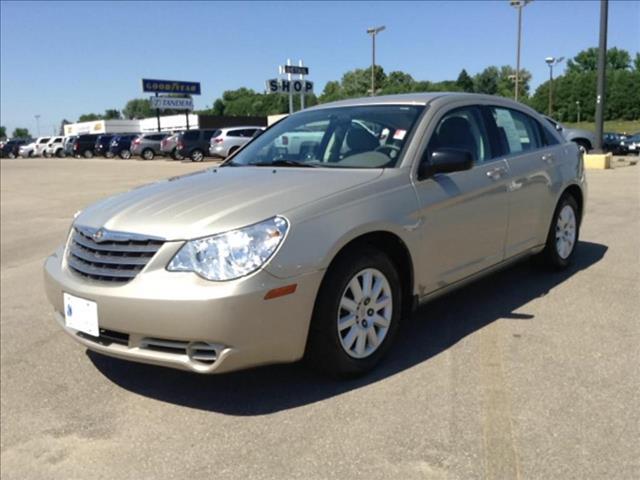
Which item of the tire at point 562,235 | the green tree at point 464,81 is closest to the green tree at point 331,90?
the green tree at point 464,81

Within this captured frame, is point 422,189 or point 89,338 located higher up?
point 422,189

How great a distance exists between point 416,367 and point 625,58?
9400cm

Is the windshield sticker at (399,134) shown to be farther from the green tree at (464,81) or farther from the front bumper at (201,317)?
the green tree at (464,81)

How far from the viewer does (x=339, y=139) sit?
13.5ft

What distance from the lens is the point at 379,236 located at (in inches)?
135

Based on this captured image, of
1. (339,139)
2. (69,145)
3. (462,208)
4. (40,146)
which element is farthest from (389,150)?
(40,146)

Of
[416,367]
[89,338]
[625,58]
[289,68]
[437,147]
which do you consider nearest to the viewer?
[89,338]

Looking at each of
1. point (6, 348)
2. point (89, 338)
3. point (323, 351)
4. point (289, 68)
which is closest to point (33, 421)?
point (89, 338)

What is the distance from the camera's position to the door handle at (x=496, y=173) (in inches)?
166

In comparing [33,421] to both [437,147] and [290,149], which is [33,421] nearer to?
[290,149]

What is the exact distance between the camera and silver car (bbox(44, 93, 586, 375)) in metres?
2.86

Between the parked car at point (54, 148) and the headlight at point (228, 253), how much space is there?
170 feet

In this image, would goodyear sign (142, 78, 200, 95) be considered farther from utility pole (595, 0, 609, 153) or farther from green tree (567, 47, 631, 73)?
green tree (567, 47, 631, 73)

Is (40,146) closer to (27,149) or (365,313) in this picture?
(27,149)
